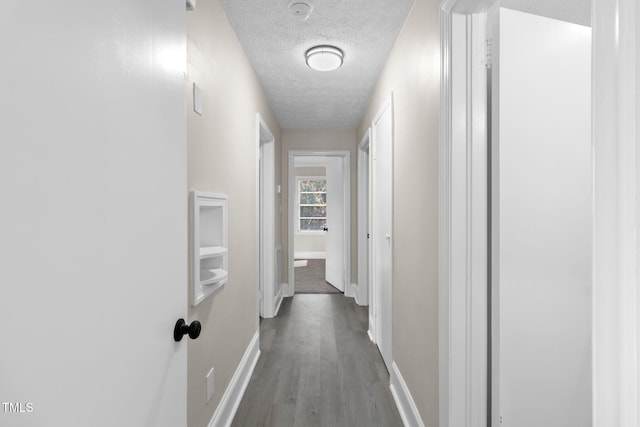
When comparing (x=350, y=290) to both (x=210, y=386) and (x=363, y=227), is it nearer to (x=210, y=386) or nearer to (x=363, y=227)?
(x=363, y=227)

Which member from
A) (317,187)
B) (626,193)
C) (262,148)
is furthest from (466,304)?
(317,187)

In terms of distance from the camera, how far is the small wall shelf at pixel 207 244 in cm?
140

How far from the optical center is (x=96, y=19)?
0.58 m

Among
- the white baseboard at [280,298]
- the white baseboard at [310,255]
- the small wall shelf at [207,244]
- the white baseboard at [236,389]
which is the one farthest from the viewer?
the white baseboard at [310,255]

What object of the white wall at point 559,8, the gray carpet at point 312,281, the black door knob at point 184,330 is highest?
the white wall at point 559,8

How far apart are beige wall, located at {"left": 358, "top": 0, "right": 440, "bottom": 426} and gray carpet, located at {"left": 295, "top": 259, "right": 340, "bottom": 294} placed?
9.01ft

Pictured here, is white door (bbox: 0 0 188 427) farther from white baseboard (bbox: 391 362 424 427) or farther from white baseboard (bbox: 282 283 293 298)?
white baseboard (bbox: 282 283 293 298)

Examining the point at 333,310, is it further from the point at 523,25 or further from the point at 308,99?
the point at 523,25

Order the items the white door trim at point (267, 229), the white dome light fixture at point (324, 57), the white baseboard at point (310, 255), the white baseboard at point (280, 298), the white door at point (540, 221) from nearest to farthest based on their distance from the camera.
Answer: the white door at point (540, 221) → the white dome light fixture at point (324, 57) → the white door trim at point (267, 229) → the white baseboard at point (280, 298) → the white baseboard at point (310, 255)

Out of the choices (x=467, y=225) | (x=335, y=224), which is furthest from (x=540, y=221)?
(x=335, y=224)

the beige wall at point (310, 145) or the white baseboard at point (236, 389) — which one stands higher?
the beige wall at point (310, 145)

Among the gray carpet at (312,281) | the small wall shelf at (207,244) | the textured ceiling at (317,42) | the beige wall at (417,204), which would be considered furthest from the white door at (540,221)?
the gray carpet at (312,281)

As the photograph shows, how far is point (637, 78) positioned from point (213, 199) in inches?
59.6

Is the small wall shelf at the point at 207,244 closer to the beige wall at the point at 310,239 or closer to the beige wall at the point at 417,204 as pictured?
the beige wall at the point at 417,204
